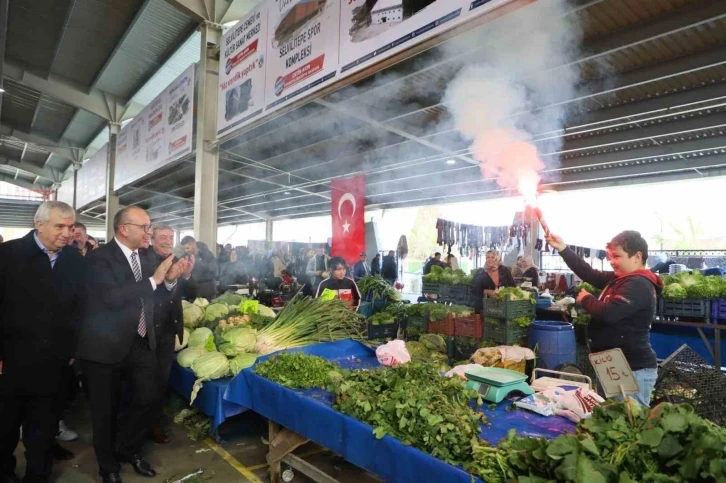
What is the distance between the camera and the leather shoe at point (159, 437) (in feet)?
13.4

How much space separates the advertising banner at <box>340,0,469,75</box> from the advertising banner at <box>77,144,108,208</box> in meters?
15.0

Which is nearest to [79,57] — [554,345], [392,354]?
[392,354]

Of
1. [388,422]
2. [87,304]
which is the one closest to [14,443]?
[87,304]

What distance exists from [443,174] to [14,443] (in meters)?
9.75

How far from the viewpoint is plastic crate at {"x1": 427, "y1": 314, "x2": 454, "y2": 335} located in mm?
5230

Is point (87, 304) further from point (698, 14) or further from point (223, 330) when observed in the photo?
point (698, 14)

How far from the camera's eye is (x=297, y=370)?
3156mm

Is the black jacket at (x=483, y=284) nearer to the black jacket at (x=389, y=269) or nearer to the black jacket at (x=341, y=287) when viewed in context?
the black jacket at (x=341, y=287)

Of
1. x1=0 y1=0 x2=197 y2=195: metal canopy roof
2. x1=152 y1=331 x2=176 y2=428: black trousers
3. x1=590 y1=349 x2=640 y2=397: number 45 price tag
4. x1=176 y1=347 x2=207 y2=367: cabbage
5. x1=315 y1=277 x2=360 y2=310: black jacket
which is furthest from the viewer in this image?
x1=0 y1=0 x2=197 y2=195: metal canopy roof

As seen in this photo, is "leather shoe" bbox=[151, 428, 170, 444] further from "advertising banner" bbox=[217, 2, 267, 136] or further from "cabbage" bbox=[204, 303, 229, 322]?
"advertising banner" bbox=[217, 2, 267, 136]

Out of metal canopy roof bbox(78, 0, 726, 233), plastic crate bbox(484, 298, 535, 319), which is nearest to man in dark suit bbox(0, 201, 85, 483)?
plastic crate bbox(484, 298, 535, 319)

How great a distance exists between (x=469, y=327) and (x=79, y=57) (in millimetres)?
13133

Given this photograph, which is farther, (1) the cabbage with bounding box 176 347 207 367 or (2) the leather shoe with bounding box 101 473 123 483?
(1) the cabbage with bounding box 176 347 207 367

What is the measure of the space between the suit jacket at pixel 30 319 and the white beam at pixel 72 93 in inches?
527
